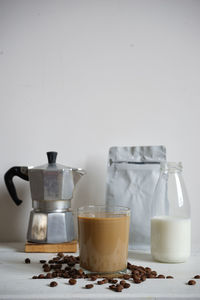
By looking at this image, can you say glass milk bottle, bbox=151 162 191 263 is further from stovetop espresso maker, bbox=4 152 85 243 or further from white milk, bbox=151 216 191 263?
stovetop espresso maker, bbox=4 152 85 243

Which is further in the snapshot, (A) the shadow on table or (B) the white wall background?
(B) the white wall background

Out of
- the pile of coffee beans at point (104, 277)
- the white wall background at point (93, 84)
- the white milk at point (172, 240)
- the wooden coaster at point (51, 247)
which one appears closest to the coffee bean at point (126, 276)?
the pile of coffee beans at point (104, 277)

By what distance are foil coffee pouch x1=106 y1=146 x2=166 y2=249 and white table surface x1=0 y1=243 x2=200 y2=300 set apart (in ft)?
0.52

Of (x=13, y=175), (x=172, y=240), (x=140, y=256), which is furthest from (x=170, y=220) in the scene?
(x=13, y=175)

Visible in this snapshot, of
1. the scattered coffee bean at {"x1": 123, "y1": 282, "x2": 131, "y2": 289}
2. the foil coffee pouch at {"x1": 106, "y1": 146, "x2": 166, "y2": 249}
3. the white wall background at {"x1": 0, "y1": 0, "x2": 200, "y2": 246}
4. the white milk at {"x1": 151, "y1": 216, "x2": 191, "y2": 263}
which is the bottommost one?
the scattered coffee bean at {"x1": 123, "y1": 282, "x2": 131, "y2": 289}

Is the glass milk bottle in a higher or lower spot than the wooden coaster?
higher

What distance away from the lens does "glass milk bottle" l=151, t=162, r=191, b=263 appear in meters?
0.84

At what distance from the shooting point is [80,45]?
1158mm

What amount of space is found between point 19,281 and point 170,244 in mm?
373

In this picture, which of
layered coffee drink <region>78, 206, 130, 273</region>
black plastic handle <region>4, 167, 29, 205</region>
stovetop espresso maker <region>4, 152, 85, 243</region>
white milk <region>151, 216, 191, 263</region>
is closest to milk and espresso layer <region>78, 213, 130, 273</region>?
layered coffee drink <region>78, 206, 130, 273</region>

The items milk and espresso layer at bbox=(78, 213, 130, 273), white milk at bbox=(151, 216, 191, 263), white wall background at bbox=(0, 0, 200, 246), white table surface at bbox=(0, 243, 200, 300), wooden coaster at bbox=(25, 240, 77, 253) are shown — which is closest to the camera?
white table surface at bbox=(0, 243, 200, 300)

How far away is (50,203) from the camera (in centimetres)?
99

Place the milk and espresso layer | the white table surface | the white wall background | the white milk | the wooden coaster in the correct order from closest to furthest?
the white table surface
the milk and espresso layer
the white milk
the wooden coaster
the white wall background

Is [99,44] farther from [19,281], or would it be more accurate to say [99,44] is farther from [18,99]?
[19,281]
